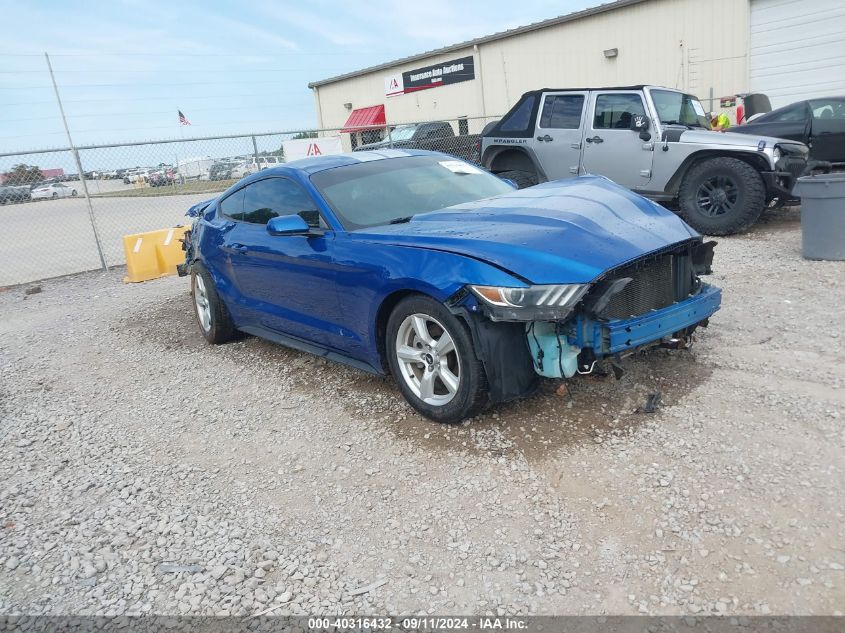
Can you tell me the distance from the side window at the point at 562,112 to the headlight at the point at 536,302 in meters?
6.62

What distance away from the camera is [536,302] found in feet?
10.1

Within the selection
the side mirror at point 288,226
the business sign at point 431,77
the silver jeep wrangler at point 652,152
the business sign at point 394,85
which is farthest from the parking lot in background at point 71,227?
the business sign at point 394,85

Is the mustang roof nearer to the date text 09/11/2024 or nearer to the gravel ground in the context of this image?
the gravel ground

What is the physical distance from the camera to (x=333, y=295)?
13.3 ft

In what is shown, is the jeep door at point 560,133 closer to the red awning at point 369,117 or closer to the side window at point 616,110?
the side window at point 616,110

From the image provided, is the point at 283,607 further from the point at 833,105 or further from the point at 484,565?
the point at 833,105

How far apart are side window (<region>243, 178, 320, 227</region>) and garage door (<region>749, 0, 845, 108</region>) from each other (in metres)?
16.2

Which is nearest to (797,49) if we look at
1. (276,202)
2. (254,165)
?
(254,165)

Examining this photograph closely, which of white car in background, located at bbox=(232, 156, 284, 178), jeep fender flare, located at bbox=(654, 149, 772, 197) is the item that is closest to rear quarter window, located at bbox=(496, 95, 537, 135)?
jeep fender flare, located at bbox=(654, 149, 772, 197)

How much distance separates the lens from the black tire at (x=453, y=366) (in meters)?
3.29

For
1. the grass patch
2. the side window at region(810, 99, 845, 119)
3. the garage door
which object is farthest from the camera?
the garage door

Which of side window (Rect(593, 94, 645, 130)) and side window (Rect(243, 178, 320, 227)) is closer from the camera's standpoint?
side window (Rect(243, 178, 320, 227))

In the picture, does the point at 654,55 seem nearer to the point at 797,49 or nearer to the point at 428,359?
the point at 797,49

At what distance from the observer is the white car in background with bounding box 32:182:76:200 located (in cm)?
1036
